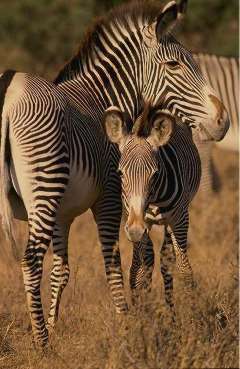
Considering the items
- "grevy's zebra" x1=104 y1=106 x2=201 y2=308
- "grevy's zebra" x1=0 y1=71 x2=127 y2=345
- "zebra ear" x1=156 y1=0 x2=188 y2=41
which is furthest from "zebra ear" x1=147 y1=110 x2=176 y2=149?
"zebra ear" x1=156 y1=0 x2=188 y2=41

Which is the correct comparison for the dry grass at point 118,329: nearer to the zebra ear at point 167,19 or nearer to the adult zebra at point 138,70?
the adult zebra at point 138,70

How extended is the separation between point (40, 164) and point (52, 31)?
12788mm

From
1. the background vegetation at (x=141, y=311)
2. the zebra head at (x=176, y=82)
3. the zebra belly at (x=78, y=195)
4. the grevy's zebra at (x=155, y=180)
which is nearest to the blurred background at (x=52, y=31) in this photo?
→ the background vegetation at (x=141, y=311)

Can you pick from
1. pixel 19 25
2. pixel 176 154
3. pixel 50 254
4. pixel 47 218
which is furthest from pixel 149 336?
pixel 19 25

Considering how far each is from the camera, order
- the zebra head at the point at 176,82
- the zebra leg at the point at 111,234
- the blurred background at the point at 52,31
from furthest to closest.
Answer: the blurred background at the point at 52,31, the zebra head at the point at 176,82, the zebra leg at the point at 111,234

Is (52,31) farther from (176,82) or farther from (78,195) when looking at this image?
(78,195)

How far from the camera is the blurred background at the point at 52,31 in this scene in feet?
59.8

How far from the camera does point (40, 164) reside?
6016 mm

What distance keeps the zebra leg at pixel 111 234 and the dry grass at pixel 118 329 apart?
0.12m

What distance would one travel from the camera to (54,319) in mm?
7125

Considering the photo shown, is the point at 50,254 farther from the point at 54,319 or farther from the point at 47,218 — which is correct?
the point at 47,218

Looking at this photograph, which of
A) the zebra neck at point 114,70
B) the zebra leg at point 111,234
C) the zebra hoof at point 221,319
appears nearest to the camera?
the zebra hoof at point 221,319

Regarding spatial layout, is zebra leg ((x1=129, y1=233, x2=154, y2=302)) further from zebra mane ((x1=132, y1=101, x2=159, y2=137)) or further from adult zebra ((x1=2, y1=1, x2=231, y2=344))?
zebra mane ((x1=132, y1=101, x2=159, y2=137))

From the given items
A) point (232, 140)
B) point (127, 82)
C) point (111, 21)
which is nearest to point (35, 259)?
point (127, 82)
